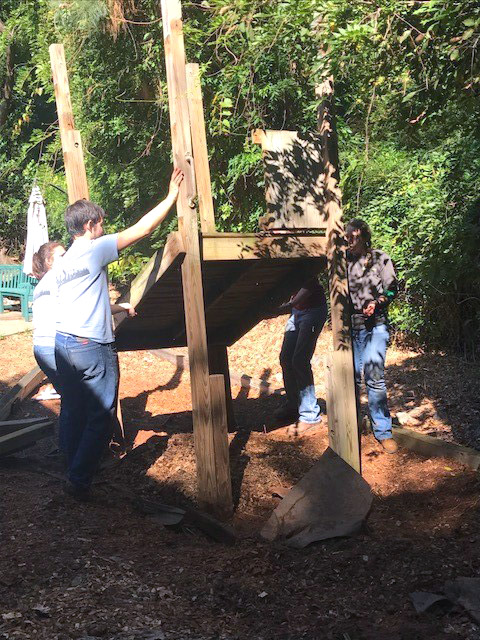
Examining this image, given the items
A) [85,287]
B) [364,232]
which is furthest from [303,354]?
[85,287]

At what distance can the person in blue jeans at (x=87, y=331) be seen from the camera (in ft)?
16.2

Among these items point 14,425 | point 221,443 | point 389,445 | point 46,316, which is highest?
point 46,316

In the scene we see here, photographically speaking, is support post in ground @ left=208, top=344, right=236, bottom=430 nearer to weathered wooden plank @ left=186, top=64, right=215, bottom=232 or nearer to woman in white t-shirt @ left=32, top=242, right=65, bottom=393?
woman in white t-shirt @ left=32, top=242, right=65, bottom=393

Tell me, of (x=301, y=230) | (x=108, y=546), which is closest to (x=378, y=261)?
(x=301, y=230)

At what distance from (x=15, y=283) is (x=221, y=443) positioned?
14202 mm

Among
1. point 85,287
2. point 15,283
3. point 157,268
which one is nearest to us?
point 85,287

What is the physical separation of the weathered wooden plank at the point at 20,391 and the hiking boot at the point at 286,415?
3.47 meters

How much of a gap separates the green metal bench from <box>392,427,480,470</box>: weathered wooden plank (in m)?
12.0

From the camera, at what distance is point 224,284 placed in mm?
6121

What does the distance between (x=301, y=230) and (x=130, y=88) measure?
25.7 ft

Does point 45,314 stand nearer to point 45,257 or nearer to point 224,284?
point 45,257

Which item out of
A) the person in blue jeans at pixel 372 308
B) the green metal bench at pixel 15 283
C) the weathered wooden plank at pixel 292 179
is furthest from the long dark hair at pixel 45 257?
the green metal bench at pixel 15 283

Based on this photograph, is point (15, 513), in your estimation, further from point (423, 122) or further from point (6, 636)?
point (423, 122)

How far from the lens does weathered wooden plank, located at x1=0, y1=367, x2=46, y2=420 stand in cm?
896
